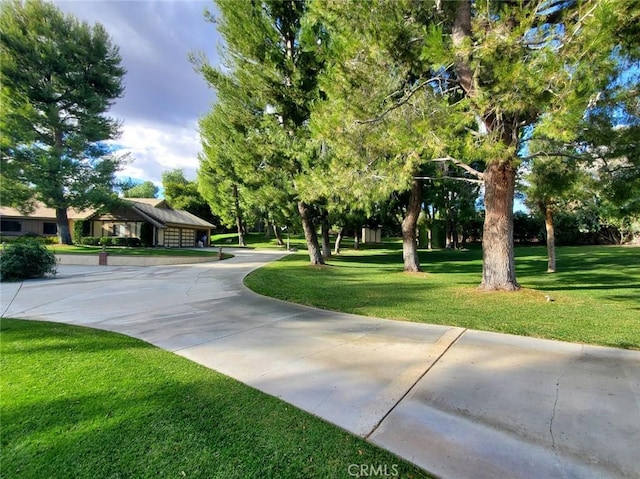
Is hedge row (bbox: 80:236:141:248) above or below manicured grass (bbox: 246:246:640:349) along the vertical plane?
above

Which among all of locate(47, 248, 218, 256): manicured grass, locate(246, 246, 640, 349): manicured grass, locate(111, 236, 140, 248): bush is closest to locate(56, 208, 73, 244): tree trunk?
locate(47, 248, 218, 256): manicured grass

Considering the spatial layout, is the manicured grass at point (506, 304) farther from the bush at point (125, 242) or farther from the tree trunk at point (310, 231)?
the bush at point (125, 242)

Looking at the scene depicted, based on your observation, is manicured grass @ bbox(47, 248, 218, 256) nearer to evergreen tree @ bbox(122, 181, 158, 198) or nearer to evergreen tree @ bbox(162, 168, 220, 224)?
evergreen tree @ bbox(162, 168, 220, 224)

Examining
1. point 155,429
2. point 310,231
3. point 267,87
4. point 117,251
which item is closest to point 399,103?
point 155,429

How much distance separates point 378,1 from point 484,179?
4644 mm

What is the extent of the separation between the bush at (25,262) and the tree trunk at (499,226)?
14488 mm

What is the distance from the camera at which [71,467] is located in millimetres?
2123

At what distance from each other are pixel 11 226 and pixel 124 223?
34.9 ft

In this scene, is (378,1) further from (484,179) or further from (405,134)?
(484,179)

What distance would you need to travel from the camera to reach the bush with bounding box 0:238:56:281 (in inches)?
447

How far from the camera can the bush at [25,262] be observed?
1135cm

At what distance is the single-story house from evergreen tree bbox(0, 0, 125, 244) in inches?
157

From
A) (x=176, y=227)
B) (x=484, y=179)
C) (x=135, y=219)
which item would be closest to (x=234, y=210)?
(x=176, y=227)

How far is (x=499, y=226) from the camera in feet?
26.3
